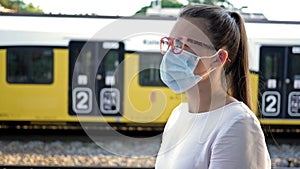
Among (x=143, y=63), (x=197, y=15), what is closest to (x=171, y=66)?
(x=197, y=15)

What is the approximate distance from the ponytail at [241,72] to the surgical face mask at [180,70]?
0.08 meters

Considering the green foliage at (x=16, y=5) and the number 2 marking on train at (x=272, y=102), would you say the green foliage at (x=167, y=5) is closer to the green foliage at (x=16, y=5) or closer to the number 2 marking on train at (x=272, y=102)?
the number 2 marking on train at (x=272, y=102)

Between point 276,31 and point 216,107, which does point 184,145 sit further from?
point 276,31

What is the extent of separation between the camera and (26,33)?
590 centimetres

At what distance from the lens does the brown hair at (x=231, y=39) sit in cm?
102

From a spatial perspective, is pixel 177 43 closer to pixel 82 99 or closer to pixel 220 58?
pixel 220 58

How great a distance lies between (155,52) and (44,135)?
80.1 inches

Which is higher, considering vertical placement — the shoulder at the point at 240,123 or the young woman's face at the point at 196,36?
the young woman's face at the point at 196,36

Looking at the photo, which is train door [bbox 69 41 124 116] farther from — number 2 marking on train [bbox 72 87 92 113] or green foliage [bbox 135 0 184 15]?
green foliage [bbox 135 0 184 15]

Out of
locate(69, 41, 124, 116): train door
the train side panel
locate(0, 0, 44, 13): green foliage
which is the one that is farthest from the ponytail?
locate(0, 0, 44, 13): green foliage

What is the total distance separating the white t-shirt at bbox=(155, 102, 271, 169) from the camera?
93cm

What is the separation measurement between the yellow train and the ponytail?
4.68 m

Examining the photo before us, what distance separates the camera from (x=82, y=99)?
5891 millimetres

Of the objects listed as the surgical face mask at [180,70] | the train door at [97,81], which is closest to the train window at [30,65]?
the train door at [97,81]
